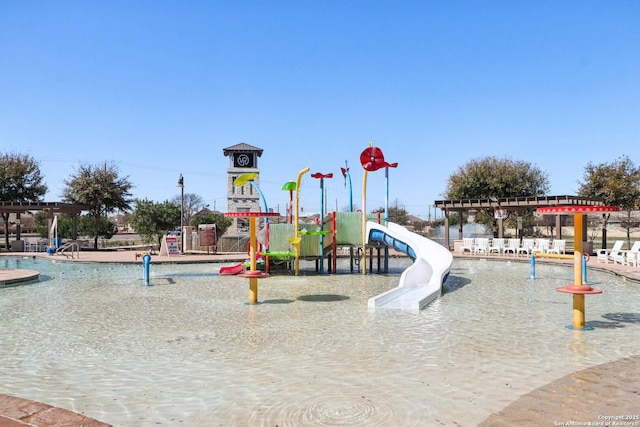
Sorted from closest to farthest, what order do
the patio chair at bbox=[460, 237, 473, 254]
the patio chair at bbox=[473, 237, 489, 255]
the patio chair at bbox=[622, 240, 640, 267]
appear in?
the patio chair at bbox=[622, 240, 640, 267], the patio chair at bbox=[473, 237, 489, 255], the patio chair at bbox=[460, 237, 473, 254]

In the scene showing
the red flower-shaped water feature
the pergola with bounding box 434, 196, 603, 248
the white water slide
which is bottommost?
the white water slide

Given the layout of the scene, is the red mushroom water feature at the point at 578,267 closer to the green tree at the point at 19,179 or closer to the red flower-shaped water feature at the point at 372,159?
the red flower-shaped water feature at the point at 372,159

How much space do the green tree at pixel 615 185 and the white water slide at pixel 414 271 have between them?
48.5ft

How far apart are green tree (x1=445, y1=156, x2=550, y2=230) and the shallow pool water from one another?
73.5ft

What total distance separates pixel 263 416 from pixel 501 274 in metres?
13.1

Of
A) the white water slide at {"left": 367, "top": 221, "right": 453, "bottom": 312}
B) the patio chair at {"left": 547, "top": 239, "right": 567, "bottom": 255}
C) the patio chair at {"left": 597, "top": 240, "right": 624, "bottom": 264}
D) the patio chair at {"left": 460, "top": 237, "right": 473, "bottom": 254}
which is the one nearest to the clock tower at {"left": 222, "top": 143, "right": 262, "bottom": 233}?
the patio chair at {"left": 460, "top": 237, "right": 473, "bottom": 254}

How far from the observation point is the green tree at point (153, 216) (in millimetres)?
31812

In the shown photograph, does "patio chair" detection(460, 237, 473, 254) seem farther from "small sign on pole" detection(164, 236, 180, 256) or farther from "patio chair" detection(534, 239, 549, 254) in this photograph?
"small sign on pole" detection(164, 236, 180, 256)

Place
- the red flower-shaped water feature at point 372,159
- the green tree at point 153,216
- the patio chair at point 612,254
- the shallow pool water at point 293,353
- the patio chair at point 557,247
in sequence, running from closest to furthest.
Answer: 1. the shallow pool water at point 293,353
2. the red flower-shaped water feature at point 372,159
3. the patio chair at point 612,254
4. the patio chair at point 557,247
5. the green tree at point 153,216

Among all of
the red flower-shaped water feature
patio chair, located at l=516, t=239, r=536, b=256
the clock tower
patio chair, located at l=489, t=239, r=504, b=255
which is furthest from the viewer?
the clock tower

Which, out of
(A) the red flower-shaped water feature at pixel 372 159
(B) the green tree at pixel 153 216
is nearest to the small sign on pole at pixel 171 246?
(B) the green tree at pixel 153 216

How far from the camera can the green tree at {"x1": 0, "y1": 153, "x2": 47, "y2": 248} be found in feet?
105

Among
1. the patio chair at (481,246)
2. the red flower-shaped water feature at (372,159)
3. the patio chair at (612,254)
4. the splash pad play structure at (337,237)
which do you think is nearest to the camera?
the splash pad play structure at (337,237)

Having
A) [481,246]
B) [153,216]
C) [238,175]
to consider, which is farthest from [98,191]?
[481,246]
